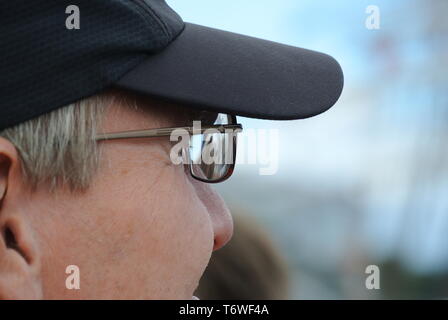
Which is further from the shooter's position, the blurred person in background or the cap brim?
the blurred person in background

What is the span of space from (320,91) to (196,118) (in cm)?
26

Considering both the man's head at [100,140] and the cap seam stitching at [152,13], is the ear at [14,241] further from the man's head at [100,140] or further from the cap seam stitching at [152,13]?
the cap seam stitching at [152,13]

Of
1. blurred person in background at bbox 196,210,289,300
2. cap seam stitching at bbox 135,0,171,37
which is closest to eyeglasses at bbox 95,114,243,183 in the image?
cap seam stitching at bbox 135,0,171,37

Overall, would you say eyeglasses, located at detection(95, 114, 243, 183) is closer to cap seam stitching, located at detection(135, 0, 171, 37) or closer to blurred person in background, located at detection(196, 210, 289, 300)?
cap seam stitching, located at detection(135, 0, 171, 37)

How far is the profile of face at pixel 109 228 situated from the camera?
1.25 meters

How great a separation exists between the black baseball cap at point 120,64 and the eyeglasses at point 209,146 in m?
0.10

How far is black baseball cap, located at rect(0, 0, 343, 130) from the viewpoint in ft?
4.06

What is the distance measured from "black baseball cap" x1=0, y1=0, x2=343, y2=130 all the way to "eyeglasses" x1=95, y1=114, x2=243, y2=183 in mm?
96

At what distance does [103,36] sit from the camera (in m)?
1.25

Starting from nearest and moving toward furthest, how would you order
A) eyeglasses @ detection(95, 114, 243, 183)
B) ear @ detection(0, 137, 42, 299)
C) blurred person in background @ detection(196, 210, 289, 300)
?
ear @ detection(0, 137, 42, 299)
eyeglasses @ detection(95, 114, 243, 183)
blurred person in background @ detection(196, 210, 289, 300)

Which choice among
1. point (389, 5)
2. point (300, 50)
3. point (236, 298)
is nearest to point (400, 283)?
point (389, 5)

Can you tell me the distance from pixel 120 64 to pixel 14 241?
37 cm

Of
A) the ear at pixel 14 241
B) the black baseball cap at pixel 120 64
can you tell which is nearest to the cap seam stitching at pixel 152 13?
the black baseball cap at pixel 120 64

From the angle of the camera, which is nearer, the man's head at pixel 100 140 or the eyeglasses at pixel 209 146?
the man's head at pixel 100 140
